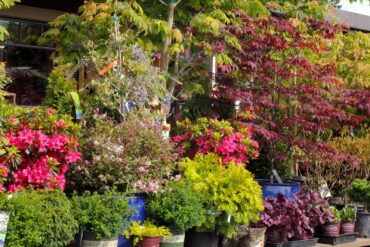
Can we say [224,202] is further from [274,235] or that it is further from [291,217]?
[291,217]

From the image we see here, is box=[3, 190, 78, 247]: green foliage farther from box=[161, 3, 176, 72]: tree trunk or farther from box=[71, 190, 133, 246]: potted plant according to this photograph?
box=[161, 3, 176, 72]: tree trunk

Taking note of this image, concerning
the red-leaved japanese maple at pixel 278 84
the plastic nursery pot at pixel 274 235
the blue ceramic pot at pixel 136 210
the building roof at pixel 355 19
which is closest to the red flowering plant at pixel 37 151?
the blue ceramic pot at pixel 136 210

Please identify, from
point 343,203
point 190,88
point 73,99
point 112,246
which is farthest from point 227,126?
point 343,203

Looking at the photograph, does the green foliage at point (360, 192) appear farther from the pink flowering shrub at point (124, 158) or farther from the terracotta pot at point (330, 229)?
the pink flowering shrub at point (124, 158)

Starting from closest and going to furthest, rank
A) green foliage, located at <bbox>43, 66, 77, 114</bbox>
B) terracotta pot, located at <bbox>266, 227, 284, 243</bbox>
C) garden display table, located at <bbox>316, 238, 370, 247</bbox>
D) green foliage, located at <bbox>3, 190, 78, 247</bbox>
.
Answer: green foliage, located at <bbox>3, 190, 78, 247</bbox> < green foliage, located at <bbox>43, 66, 77, 114</bbox> < terracotta pot, located at <bbox>266, 227, 284, 243</bbox> < garden display table, located at <bbox>316, 238, 370, 247</bbox>

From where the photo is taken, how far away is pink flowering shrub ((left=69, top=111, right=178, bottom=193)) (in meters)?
7.19

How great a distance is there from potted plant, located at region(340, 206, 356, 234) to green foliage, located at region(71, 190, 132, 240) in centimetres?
425

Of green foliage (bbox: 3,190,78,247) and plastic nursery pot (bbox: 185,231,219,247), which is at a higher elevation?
green foliage (bbox: 3,190,78,247)

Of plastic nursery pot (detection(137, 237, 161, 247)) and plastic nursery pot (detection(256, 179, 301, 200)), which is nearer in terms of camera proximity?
plastic nursery pot (detection(137, 237, 161, 247))

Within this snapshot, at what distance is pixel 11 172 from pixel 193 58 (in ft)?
15.9

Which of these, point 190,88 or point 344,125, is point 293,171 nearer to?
point 344,125

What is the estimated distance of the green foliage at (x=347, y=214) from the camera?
9.89 metres

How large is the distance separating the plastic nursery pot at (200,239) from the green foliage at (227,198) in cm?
12

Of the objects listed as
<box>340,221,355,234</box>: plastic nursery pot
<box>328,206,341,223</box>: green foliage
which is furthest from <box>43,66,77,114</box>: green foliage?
<box>340,221,355,234</box>: plastic nursery pot
